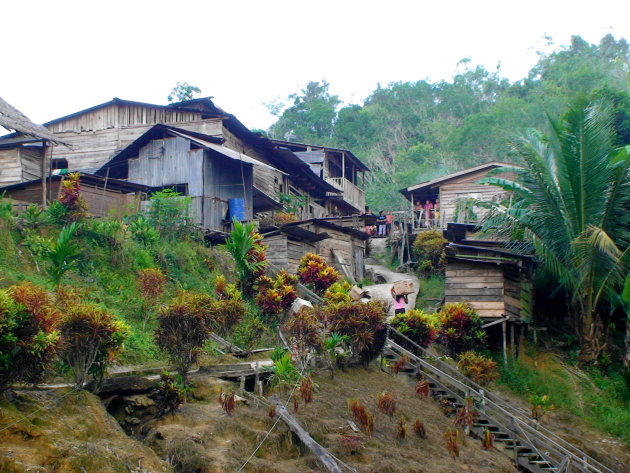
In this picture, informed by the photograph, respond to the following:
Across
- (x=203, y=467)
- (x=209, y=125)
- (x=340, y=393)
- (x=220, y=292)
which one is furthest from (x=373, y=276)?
(x=203, y=467)

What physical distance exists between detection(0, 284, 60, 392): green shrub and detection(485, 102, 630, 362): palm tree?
13997mm

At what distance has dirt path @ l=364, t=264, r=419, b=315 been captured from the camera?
24.9 metres

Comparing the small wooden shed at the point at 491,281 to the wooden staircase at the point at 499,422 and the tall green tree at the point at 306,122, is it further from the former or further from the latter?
the tall green tree at the point at 306,122

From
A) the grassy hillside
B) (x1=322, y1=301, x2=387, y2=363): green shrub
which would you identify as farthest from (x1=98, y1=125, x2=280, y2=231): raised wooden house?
(x1=322, y1=301, x2=387, y2=363): green shrub

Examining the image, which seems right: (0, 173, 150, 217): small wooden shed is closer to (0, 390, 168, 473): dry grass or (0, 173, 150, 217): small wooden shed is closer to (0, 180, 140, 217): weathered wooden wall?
(0, 180, 140, 217): weathered wooden wall

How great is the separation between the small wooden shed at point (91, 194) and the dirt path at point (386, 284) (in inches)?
353

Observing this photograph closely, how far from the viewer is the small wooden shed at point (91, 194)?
66.2 feet

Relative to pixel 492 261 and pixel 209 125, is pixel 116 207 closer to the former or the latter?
Answer: pixel 209 125

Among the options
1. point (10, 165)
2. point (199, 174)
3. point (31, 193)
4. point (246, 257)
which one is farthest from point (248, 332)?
point (10, 165)

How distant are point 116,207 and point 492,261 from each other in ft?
37.3

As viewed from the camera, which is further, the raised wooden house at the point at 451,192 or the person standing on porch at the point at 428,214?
the person standing on porch at the point at 428,214

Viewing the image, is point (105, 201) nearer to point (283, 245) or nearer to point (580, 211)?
point (283, 245)

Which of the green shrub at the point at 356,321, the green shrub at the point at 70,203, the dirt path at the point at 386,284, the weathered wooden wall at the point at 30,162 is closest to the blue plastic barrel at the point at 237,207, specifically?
the dirt path at the point at 386,284

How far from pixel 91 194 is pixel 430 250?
14.9 m
